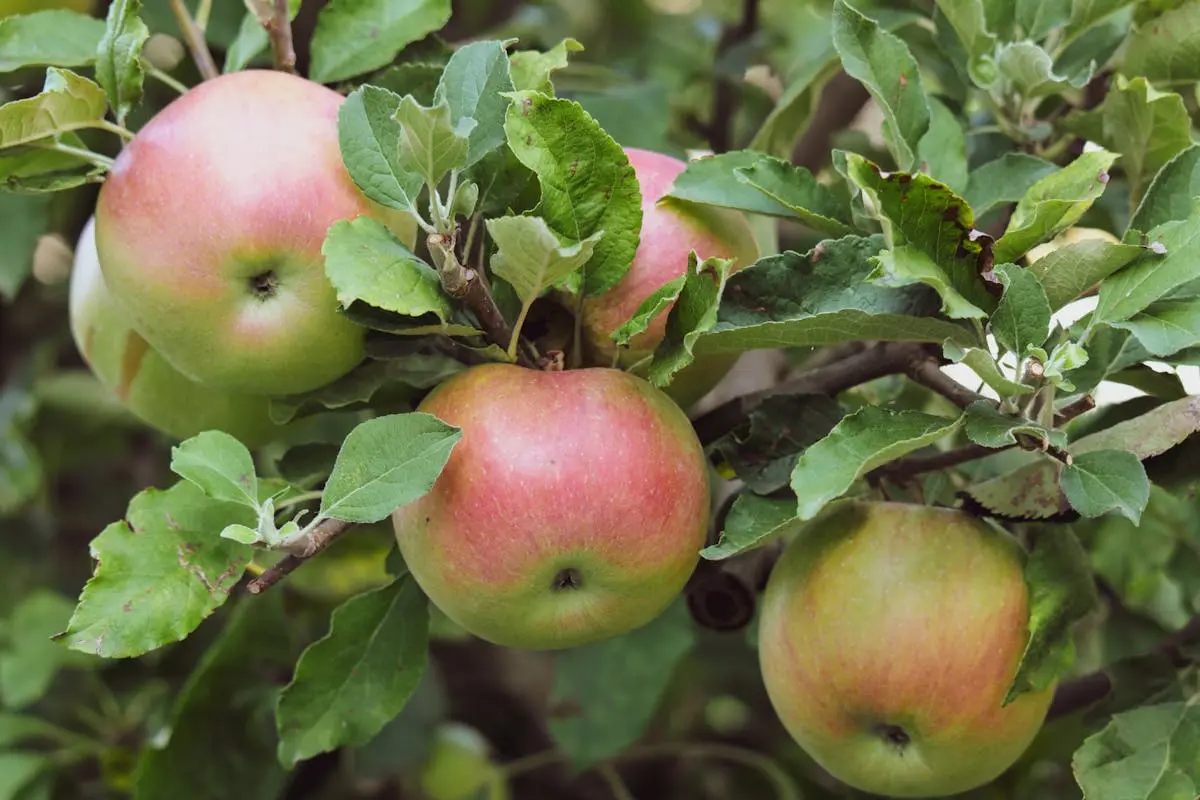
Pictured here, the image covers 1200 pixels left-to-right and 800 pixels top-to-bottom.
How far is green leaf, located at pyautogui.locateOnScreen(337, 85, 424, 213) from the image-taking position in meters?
0.66

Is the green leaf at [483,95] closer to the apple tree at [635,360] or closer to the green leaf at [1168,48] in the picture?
the apple tree at [635,360]

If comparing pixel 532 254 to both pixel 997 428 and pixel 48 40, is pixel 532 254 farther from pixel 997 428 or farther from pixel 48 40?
pixel 48 40

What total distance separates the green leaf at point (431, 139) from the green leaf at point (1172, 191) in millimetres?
393

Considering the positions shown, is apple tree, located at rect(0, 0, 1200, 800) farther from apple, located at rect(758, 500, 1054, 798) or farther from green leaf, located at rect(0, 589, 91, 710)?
green leaf, located at rect(0, 589, 91, 710)

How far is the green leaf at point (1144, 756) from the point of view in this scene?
722mm

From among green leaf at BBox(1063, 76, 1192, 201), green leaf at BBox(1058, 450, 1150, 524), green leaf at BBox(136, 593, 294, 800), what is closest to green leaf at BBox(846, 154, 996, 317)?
green leaf at BBox(1058, 450, 1150, 524)

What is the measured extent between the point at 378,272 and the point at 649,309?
A: 0.15m

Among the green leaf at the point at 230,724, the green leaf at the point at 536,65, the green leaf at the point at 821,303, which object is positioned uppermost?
the green leaf at the point at 536,65

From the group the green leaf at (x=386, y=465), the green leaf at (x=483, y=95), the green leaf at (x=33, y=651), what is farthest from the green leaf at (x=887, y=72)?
the green leaf at (x=33, y=651)

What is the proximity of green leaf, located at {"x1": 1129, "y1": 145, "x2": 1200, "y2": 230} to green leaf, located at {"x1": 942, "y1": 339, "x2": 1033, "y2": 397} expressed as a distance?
0.14 metres

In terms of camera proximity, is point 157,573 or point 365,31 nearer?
point 157,573

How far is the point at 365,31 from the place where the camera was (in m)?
0.83

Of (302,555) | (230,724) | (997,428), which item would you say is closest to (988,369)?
(997,428)

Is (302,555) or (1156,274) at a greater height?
(1156,274)
